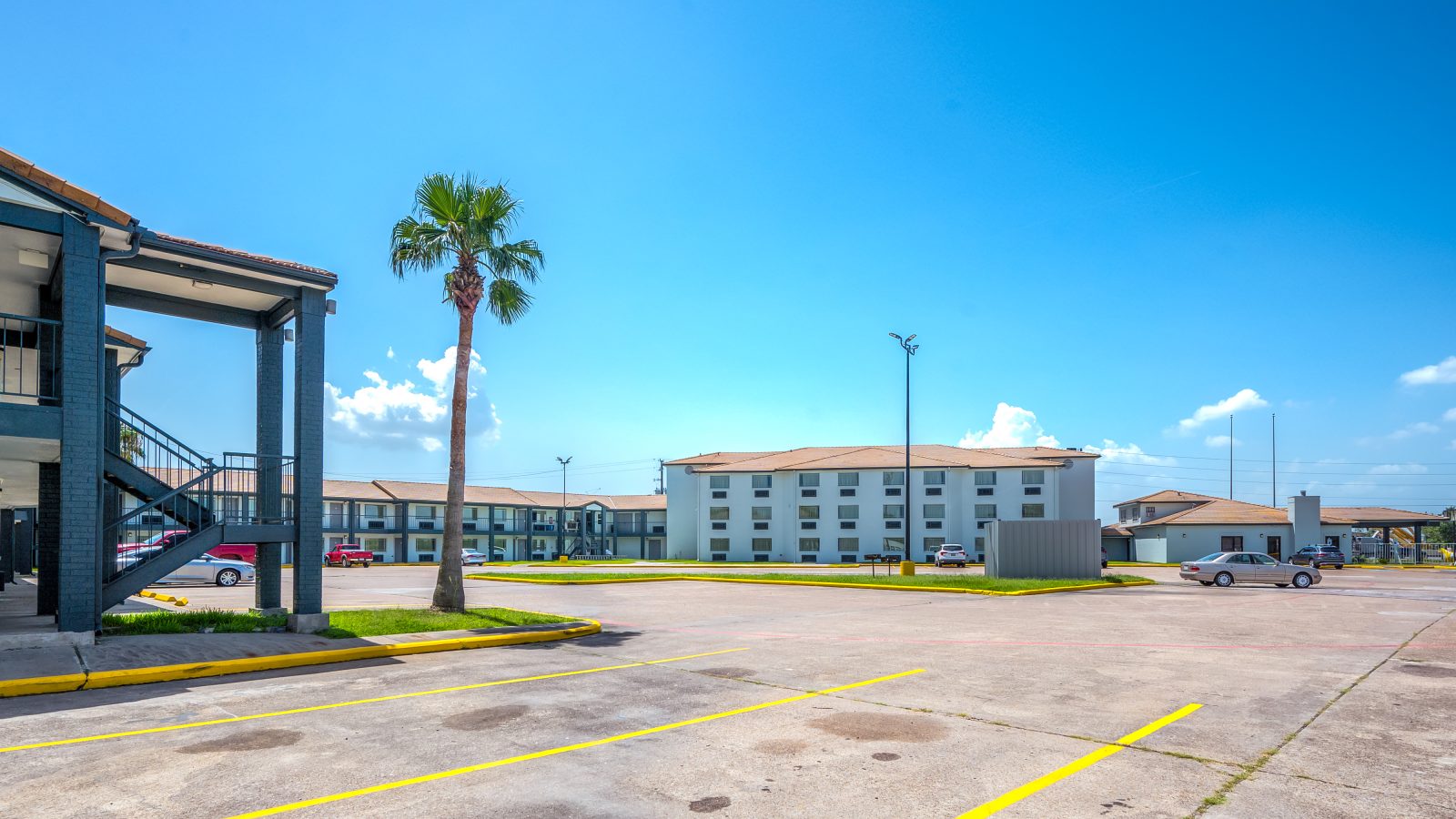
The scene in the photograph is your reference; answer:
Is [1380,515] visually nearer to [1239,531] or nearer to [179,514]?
[1239,531]

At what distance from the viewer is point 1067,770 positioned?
7.04 meters

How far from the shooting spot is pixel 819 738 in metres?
8.03

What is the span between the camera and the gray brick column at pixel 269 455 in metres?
16.4

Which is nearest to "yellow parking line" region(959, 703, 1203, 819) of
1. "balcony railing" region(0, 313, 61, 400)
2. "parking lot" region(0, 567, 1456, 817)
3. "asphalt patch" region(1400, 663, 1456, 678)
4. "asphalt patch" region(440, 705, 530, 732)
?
"parking lot" region(0, 567, 1456, 817)

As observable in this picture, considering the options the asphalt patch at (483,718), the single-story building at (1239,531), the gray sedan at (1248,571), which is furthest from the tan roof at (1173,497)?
the asphalt patch at (483,718)

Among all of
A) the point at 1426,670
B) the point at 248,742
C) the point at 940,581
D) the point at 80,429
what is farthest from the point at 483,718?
the point at 940,581

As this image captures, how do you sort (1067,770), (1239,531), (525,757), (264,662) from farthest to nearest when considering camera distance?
(1239,531)
(264,662)
(525,757)
(1067,770)

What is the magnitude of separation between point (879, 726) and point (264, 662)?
8708 mm

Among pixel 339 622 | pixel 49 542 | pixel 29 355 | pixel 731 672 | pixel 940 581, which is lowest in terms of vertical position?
pixel 940 581

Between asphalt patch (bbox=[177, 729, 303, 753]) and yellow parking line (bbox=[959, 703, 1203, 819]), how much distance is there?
5.92m

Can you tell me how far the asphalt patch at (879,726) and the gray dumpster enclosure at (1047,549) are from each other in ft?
87.7

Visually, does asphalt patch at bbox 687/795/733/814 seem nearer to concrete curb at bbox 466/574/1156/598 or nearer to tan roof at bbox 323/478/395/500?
concrete curb at bbox 466/574/1156/598

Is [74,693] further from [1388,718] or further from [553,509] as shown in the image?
[553,509]

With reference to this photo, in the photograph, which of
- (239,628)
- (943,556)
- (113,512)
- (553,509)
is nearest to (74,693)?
(239,628)
